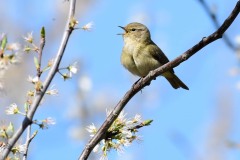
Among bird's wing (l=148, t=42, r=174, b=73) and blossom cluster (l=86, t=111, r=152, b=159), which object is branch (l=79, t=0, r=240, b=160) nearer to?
blossom cluster (l=86, t=111, r=152, b=159)

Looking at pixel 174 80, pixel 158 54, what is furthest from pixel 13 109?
pixel 174 80

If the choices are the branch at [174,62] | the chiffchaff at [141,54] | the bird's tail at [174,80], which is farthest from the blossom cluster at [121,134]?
the bird's tail at [174,80]

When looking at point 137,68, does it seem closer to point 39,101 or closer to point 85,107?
point 85,107

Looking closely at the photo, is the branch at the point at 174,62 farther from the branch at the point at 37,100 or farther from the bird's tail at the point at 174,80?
the bird's tail at the point at 174,80

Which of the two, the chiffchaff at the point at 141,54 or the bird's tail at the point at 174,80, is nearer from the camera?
the chiffchaff at the point at 141,54

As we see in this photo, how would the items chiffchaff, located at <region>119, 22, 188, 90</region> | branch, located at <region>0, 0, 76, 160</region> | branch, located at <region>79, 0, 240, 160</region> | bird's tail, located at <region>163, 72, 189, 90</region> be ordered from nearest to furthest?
branch, located at <region>0, 0, 76, 160</region> < branch, located at <region>79, 0, 240, 160</region> < chiffchaff, located at <region>119, 22, 188, 90</region> < bird's tail, located at <region>163, 72, 189, 90</region>

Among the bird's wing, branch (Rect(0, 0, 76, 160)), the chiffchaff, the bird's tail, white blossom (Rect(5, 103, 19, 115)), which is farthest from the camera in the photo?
the bird's tail

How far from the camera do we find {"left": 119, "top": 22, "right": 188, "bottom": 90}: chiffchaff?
4.86m

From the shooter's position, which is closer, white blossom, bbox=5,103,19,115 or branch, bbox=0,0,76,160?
branch, bbox=0,0,76,160

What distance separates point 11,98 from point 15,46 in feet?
8.66

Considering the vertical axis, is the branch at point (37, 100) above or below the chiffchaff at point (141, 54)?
below

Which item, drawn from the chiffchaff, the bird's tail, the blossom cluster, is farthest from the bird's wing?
the blossom cluster

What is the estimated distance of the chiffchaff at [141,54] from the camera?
4.86 m

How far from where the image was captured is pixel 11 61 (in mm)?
1892
